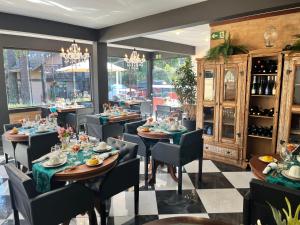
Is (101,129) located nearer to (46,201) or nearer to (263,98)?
(46,201)

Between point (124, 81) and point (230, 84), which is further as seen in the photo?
point (124, 81)

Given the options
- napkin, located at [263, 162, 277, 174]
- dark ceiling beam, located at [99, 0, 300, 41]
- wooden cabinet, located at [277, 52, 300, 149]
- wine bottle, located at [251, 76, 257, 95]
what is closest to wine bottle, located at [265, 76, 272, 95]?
wine bottle, located at [251, 76, 257, 95]

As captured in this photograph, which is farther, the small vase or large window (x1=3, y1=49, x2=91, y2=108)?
large window (x1=3, y1=49, x2=91, y2=108)

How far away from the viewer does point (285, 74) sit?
340cm

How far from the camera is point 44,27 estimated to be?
4.98m

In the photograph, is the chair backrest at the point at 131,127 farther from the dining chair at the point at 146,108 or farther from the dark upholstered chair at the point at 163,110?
the dining chair at the point at 146,108

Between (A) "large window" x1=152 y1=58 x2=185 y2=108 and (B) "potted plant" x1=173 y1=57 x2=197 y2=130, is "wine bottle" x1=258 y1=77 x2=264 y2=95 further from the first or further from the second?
(A) "large window" x1=152 y1=58 x2=185 y2=108

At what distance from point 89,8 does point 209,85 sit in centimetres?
272

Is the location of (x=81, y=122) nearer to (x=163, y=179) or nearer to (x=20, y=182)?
(x=163, y=179)

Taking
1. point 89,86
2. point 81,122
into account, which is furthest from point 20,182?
point 89,86

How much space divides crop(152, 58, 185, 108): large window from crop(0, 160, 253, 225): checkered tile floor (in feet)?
20.9

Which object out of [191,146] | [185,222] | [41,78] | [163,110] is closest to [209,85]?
[191,146]

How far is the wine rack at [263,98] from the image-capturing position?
3580 millimetres

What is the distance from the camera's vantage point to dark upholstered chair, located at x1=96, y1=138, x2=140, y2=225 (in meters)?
2.29
